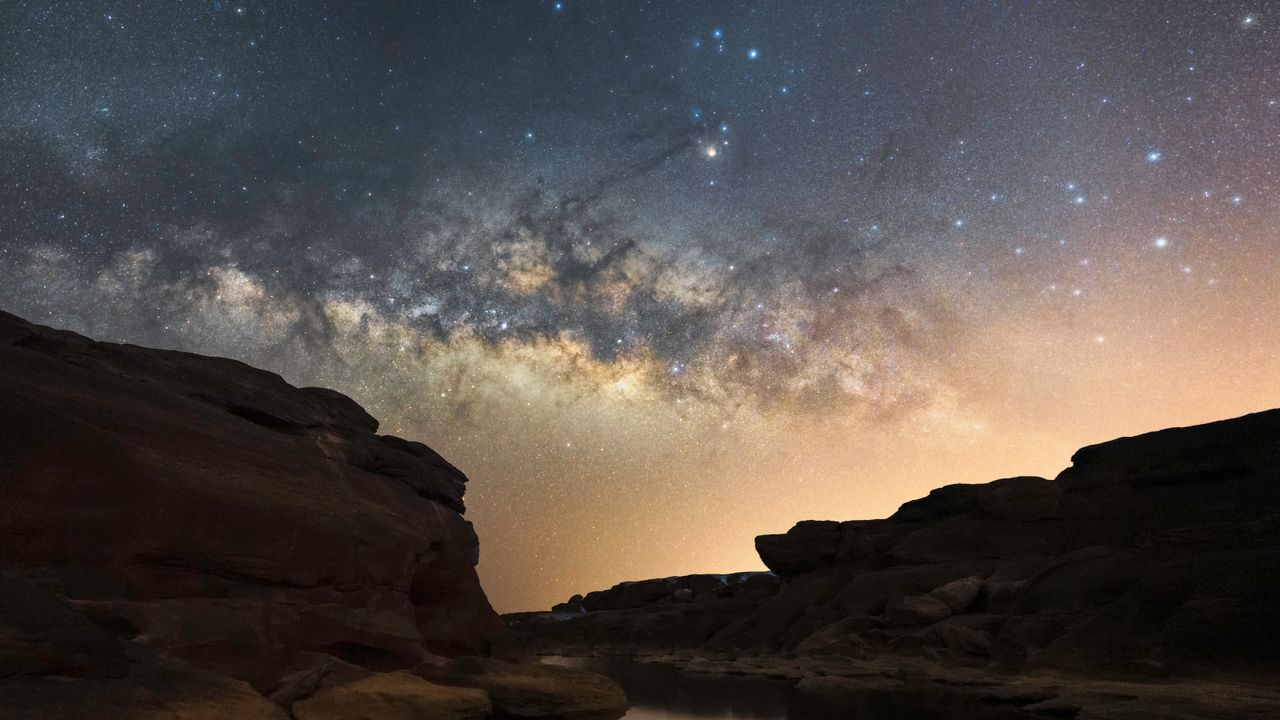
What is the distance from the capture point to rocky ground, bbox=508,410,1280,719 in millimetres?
20203

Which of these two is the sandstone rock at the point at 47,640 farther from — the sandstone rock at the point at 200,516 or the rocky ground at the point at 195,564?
the sandstone rock at the point at 200,516

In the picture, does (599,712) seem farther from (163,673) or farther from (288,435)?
(288,435)

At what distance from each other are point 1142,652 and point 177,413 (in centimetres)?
2893

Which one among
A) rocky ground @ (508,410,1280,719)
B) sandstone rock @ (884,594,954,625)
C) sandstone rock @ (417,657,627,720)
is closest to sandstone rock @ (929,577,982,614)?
rocky ground @ (508,410,1280,719)

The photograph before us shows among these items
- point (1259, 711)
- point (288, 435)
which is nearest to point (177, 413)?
point (288, 435)

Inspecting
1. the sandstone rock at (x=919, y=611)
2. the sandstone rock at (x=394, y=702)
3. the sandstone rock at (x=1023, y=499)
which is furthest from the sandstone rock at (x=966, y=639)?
the sandstone rock at (x=394, y=702)

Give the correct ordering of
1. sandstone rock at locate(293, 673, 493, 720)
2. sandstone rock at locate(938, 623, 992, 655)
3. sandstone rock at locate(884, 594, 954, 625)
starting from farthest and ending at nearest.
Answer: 1. sandstone rock at locate(884, 594, 954, 625)
2. sandstone rock at locate(938, 623, 992, 655)
3. sandstone rock at locate(293, 673, 493, 720)

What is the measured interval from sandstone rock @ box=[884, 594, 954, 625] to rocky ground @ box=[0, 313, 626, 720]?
2144cm

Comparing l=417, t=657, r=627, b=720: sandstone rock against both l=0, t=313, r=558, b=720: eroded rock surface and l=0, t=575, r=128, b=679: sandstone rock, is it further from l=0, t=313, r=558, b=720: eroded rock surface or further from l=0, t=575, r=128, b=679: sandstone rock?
l=0, t=575, r=128, b=679: sandstone rock

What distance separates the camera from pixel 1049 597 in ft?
97.5

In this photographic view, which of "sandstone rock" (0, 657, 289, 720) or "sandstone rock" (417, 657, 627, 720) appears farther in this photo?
"sandstone rock" (417, 657, 627, 720)

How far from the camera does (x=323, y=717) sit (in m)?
12.6

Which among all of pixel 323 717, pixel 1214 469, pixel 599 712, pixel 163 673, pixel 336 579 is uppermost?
pixel 1214 469

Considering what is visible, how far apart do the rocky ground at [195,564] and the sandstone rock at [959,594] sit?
74.6 feet
